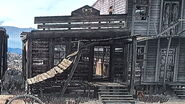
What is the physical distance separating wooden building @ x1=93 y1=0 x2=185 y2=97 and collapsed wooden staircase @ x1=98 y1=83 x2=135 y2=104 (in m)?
3.44

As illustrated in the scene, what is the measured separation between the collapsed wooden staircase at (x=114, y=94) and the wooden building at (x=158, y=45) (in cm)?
344

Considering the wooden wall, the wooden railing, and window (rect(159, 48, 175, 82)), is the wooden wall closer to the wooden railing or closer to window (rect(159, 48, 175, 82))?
window (rect(159, 48, 175, 82))

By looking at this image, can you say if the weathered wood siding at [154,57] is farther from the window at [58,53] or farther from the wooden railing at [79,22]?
the window at [58,53]

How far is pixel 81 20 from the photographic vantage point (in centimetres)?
1744

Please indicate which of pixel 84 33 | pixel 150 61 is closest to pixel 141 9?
pixel 150 61

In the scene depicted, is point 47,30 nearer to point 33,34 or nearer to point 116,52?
point 33,34

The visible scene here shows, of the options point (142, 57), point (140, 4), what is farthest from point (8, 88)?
point (140, 4)

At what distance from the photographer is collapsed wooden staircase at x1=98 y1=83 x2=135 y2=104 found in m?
15.8

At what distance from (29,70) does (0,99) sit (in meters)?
2.97

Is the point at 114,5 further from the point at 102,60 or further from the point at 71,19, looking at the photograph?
the point at 71,19

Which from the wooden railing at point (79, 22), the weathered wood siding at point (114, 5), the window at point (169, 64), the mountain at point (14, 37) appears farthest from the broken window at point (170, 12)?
the mountain at point (14, 37)

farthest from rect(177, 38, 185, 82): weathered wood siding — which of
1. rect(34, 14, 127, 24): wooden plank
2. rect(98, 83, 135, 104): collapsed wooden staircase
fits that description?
rect(98, 83, 135, 104): collapsed wooden staircase

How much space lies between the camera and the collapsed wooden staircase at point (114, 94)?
1578cm

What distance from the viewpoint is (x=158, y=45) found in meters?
20.0
